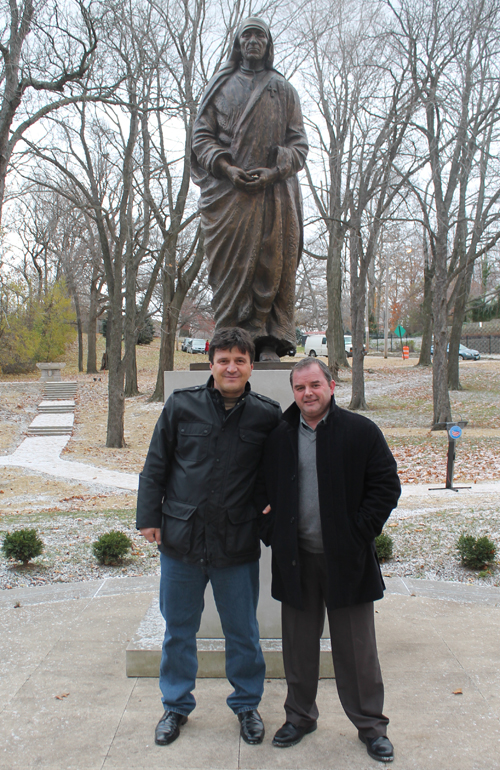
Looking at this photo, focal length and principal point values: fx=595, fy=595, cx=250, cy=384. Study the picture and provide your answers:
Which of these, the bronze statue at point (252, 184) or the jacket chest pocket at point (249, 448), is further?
the bronze statue at point (252, 184)

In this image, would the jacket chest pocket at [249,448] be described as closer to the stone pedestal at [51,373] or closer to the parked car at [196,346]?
the stone pedestal at [51,373]

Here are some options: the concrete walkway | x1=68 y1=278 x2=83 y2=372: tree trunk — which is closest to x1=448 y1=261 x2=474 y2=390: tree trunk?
the concrete walkway

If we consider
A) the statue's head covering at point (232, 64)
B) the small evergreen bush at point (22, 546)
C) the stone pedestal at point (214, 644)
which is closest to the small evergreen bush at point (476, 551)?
the stone pedestal at point (214, 644)

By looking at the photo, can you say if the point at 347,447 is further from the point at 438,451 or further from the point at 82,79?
the point at 82,79

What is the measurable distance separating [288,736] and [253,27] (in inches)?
158

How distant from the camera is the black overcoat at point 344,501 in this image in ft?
8.65

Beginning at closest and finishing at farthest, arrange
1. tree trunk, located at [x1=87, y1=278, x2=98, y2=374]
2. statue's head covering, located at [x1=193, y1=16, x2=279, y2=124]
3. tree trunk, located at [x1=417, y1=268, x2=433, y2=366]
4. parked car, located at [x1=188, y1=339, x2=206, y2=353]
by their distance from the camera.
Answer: statue's head covering, located at [x1=193, y1=16, x2=279, y2=124]
tree trunk, located at [x1=417, y1=268, x2=433, y2=366]
tree trunk, located at [x1=87, y1=278, x2=98, y2=374]
parked car, located at [x1=188, y1=339, x2=206, y2=353]

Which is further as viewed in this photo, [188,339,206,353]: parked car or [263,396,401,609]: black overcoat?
[188,339,206,353]: parked car

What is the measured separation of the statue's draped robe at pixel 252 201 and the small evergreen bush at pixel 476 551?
2.88 metres

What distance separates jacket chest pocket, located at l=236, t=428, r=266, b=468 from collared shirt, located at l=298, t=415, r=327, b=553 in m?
0.22

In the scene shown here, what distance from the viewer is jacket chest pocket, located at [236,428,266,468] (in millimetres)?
2840

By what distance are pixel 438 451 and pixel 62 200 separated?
20.3 metres

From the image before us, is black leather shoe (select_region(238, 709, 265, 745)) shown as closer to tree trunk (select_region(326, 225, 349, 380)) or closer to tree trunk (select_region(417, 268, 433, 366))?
tree trunk (select_region(326, 225, 349, 380))

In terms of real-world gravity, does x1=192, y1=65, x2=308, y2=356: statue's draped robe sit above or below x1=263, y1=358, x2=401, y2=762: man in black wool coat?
above
